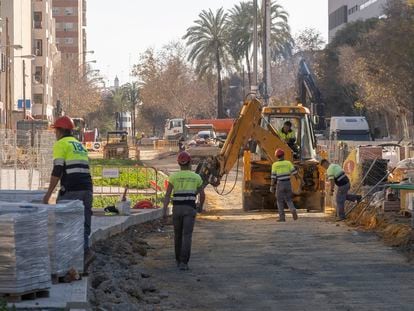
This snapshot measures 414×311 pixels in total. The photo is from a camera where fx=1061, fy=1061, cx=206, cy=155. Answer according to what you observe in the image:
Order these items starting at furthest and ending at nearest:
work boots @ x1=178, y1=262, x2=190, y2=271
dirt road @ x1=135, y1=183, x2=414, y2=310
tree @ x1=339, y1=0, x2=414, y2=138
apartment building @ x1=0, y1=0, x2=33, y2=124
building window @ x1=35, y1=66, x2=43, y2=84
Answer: building window @ x1=35, y1=66, x2=43, y2=84 < apartment building @ x1=0, y1=0, x2=33, y2=124 < tree @ x1=339, y1=0, x2=414, y2=138 < work boots @ x1=178, y1=262, x2=190, y2=271 < dirt road @ x1=135, y1=183, x2=414, y2=310

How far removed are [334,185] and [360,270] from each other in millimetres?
11659

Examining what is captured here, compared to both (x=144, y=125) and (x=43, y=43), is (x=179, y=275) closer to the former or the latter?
(x=43, y=43)

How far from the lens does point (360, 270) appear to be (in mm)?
15828

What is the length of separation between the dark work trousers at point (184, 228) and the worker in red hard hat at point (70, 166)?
3.13 m

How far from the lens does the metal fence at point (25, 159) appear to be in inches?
1182

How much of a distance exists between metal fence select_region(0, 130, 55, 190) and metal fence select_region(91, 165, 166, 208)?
1.88 m

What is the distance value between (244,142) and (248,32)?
184ft

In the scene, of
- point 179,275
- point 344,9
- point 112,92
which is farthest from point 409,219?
point 112,92

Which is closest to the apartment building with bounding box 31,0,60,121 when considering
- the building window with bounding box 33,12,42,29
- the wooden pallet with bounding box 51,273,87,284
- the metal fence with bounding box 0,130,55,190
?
the building window with bounding box 33,12,42,29

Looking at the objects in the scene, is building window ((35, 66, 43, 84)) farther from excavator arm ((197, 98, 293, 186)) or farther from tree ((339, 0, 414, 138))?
excavator arm ((197, 98, 293, 186))

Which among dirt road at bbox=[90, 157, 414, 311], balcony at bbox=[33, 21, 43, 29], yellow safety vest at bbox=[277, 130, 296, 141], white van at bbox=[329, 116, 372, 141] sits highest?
balcony at bbox=[33, 21, 43, 29]

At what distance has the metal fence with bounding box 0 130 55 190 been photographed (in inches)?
1182

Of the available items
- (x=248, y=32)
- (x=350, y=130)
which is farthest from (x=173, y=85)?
(x=350, y=130)

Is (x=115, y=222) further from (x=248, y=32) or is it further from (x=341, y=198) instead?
(x=248, y=32)
